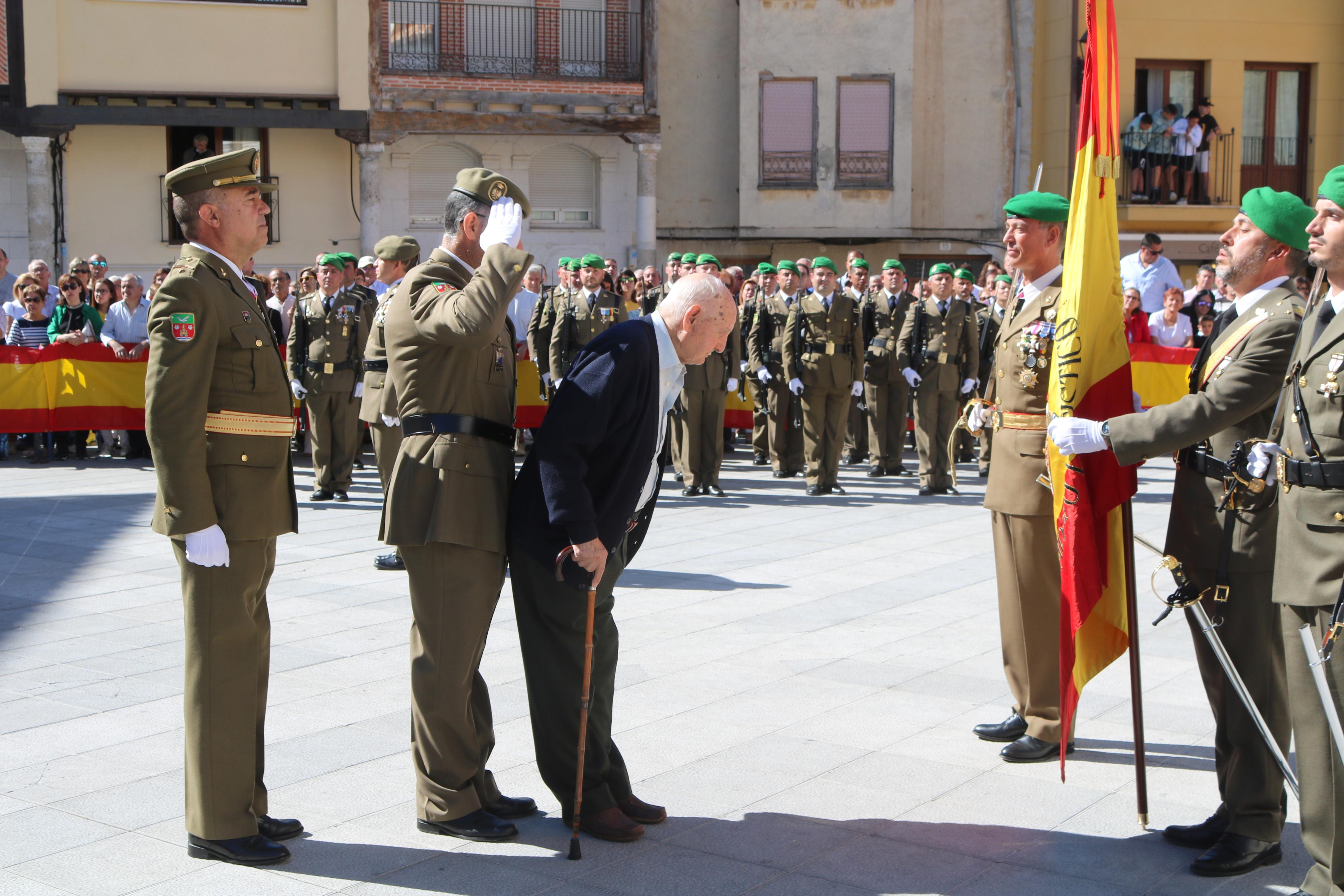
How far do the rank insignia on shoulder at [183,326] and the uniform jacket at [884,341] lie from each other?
10428 millimetres

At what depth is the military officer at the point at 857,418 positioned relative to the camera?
15.2 meters

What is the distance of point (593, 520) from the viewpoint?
13.4ft

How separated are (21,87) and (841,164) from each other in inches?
568

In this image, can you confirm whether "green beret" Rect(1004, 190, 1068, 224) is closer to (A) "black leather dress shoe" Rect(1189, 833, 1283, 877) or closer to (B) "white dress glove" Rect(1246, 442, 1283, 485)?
(B) "white dress glove" Rect(1246, 442, 1283, 485)

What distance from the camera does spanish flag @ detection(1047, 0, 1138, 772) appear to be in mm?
4691

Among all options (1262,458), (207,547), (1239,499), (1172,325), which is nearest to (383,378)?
(207,547)

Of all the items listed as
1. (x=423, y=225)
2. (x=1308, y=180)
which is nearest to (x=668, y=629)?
(x=423, y=225)

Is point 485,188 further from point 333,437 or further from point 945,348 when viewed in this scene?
point 945,348

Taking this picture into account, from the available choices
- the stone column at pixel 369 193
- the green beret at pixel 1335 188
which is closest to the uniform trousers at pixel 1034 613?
the green beret at pixel 1335 188

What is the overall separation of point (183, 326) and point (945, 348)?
33.6 feet

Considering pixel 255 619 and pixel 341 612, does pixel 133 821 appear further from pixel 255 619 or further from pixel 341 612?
pixel 341 612

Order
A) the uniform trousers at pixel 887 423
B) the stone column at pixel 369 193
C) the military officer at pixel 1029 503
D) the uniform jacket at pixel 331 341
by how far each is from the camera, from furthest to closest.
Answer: the stone column at pixel 369 193, the uniform trousers at pixel 887 423, the uniform jacket at pixel 331 341, the military officer at pixel 1029 503

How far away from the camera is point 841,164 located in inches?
1040

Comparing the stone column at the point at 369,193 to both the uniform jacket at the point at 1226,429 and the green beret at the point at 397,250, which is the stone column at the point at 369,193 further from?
the uniform jacket at the point at 1226,429
